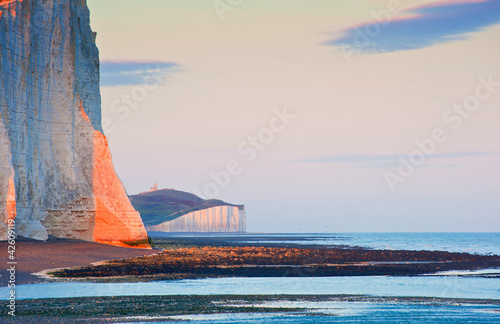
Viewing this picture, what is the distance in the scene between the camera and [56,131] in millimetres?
47594

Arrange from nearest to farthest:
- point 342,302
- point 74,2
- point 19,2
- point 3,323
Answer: point 3,323, point 342,302, point 19,2, point 74,2

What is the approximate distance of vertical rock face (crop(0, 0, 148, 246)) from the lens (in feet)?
136

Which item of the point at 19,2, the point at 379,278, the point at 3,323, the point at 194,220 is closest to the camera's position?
the point at 3,323

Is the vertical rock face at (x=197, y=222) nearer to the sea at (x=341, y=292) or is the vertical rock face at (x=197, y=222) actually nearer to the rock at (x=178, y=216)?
the rock at (x=178, y=216)

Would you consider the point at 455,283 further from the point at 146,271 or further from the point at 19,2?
the point at 19,2

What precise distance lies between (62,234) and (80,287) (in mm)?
Answer: 24625

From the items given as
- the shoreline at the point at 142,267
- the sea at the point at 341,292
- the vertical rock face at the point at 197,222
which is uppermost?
the vertical rock face at the point at 197,222

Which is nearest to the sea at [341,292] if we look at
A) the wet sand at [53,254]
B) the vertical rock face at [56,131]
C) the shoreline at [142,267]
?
the shoreline at [142,267]

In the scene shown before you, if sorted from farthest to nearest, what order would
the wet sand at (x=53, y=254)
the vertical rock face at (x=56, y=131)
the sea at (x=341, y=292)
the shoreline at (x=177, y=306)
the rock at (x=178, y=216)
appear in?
the rock at (x=178, y=216), the vertical rock face at (x=56, y=131), the wet sand at (x=53, y=254), the sea at (x=341, y=292), the shoreline at (x=177, y=306)

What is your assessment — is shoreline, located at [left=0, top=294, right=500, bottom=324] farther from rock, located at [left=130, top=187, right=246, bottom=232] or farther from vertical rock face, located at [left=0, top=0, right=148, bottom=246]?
rock, located at [left=130, top=187, right=246, bottom=232]

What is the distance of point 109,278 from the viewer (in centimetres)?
2677

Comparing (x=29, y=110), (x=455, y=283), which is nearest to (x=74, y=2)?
(x=29, y=110)

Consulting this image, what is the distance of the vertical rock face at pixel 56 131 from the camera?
41.4m

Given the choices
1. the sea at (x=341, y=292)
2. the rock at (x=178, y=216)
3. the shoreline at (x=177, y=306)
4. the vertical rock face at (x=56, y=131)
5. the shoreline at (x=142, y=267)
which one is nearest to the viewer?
the shoreline at (x=177, y=306)
